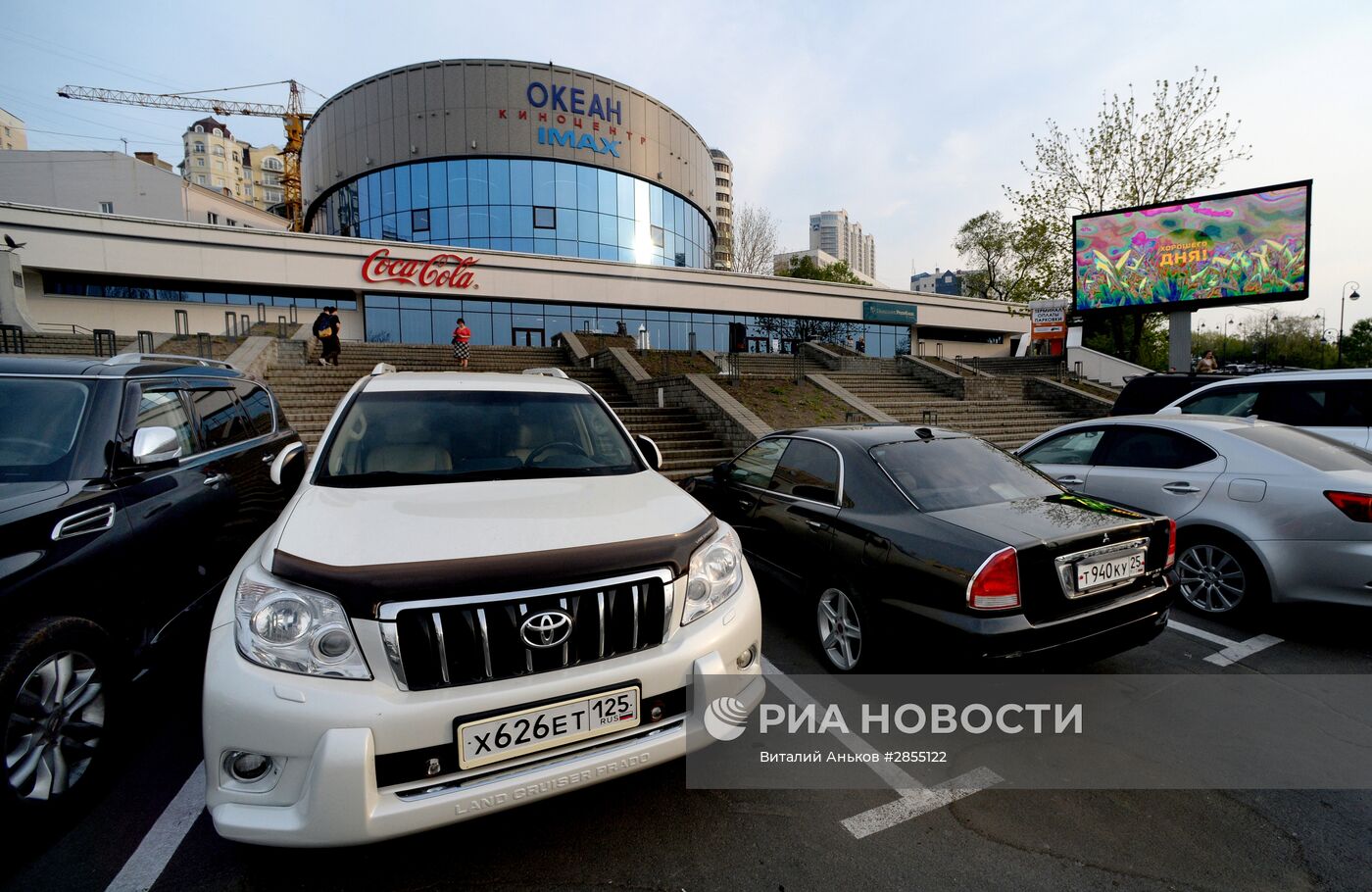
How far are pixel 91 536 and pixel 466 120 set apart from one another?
35.5 metres

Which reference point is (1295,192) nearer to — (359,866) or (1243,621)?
(1243,621)

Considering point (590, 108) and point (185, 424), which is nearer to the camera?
point (185, 424)

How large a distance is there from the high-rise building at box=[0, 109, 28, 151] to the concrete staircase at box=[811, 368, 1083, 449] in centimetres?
9833

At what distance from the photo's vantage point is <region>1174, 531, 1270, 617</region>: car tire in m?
4.16

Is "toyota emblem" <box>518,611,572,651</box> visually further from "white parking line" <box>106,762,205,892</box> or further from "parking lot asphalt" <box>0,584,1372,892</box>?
"white parking line" <box>106,762,205,892</box>

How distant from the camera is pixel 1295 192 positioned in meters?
15.8

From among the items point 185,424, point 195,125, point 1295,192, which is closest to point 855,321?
point 1295,192

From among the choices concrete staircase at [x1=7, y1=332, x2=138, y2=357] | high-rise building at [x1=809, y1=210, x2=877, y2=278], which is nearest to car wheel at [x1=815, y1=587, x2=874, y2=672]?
concrete staircase at [x1=7, y1=332, x2=138, y2=357]

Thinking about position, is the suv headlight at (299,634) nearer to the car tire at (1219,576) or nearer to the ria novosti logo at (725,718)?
the ria novosti logo at (725,718)

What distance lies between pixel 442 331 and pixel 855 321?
2491cm

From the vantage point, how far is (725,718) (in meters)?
2.29

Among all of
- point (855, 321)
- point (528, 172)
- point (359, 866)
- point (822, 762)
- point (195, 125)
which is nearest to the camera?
point (359, 866)

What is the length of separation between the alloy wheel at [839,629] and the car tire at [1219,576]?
2.42 meters

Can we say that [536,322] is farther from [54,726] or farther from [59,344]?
[54,726]
